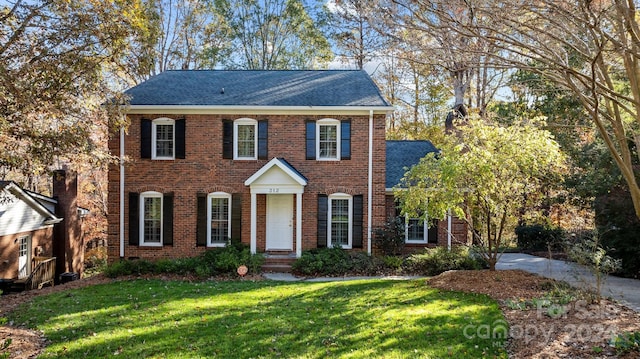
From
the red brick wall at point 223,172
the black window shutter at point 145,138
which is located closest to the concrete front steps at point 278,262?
the red brick wall at point 223,172

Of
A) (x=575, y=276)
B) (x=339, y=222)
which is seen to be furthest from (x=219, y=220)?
(x=575, y=276)

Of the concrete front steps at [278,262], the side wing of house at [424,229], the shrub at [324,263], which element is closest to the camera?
the shrub at [324,263]

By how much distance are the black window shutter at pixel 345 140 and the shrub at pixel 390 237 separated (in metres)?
2.85

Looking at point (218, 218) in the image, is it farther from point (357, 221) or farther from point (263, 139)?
point (357, 221)

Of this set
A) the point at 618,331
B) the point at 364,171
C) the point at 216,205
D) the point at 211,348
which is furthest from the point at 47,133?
the point at 618,331

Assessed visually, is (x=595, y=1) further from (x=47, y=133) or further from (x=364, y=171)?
(x=47, y=133)

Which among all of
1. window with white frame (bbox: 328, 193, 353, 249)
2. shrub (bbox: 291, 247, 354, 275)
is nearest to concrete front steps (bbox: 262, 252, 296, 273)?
shrub (bbox: 291, 247, 354, 275)

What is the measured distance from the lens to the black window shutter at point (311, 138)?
14.2m

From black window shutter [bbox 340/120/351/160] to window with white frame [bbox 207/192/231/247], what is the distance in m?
4.48

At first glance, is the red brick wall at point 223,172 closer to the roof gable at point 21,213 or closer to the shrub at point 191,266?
the shrub at point 191,266

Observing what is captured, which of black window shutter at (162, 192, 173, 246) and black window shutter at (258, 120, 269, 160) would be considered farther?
black window shutter at (258, 120, 269, 160)

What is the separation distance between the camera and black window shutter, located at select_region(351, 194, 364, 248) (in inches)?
554

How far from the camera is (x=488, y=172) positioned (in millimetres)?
9445

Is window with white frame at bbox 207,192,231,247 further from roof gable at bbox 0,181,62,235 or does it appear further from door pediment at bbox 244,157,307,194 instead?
roof gable at bbox 0,181,62,235
